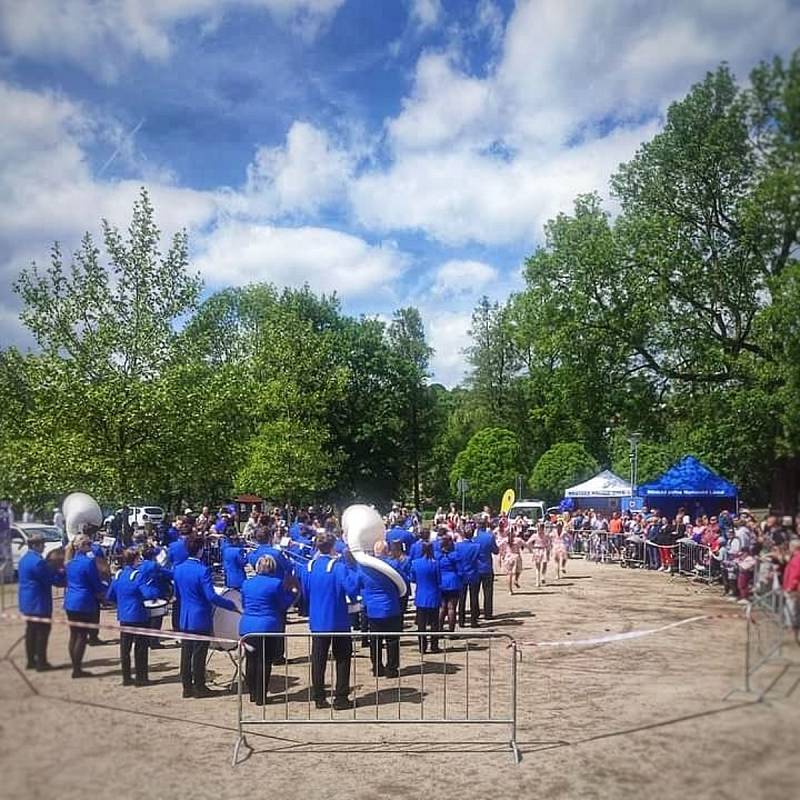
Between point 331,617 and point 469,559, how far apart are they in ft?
19.1

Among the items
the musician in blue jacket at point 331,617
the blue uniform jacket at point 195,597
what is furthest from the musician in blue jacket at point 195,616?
the musician in blue jacket at point 331,617

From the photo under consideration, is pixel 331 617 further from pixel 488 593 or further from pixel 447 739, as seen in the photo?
pixel 488 593

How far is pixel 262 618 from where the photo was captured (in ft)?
30.3

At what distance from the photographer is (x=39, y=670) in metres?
7.21

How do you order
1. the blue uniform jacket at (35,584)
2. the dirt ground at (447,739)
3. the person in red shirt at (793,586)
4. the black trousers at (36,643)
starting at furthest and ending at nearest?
1. the blue uniform jacket at (35,584)
2. the black trousers at (36,643)
3. the dirt ground at (447,739)
4. the person in red shirt at (793,586)

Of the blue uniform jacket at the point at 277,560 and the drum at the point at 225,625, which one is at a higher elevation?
the blue uniform jacket at the point at 277,560

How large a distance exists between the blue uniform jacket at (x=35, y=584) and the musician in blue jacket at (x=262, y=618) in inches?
83.1

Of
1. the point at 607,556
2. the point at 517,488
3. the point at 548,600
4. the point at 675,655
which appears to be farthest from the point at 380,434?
the point at 675,655

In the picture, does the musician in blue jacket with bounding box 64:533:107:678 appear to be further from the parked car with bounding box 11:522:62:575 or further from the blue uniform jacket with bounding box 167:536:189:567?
the blue uniform jacket with bounding box 167:536:189:567

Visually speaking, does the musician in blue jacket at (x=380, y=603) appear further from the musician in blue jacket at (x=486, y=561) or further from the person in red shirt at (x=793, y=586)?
the person in red shirt at (x=793, y=586)

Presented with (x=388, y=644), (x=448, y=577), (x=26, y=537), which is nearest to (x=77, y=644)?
(x=26, y=537)

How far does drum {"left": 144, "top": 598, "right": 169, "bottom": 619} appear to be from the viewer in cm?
1040

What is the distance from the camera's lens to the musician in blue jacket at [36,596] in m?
7.29

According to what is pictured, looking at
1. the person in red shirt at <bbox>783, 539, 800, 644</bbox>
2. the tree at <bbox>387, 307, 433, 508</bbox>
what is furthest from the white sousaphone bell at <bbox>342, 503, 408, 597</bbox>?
the tree at <bbox>387, 307, 433, 508</bbox>
